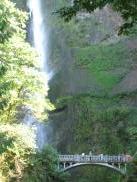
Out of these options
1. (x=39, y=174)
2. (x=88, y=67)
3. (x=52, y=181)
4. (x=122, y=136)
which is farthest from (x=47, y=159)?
(x=88, y=67)

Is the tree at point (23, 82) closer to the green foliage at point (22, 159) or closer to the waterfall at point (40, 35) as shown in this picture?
the green foliage at point (22, 159)

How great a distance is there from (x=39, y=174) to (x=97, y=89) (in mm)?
20679

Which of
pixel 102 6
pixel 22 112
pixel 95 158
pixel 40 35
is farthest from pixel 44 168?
pixel 40 35

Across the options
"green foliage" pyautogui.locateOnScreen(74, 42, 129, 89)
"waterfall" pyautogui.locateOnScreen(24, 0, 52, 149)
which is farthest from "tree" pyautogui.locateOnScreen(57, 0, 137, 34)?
"green foliage" pyautogui.locateOnScreen(74, 42, 129, 89)

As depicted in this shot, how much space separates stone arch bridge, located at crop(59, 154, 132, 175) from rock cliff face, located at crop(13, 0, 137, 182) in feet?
3.05

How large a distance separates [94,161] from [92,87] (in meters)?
11.1

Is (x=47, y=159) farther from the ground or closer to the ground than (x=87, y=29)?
closer to the ground

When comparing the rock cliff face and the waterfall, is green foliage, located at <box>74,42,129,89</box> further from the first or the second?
the waterfall

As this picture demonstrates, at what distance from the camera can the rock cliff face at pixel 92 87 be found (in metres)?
41.6

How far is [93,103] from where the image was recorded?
44.9m

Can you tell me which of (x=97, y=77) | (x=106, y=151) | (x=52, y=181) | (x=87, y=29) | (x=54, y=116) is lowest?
(x=52, y=181)

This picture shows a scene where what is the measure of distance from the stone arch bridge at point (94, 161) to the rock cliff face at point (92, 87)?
0.93 metres

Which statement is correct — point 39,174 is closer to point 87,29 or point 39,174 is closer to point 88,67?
point 88,67

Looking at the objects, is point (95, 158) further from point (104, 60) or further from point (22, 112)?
point (104, 60)
